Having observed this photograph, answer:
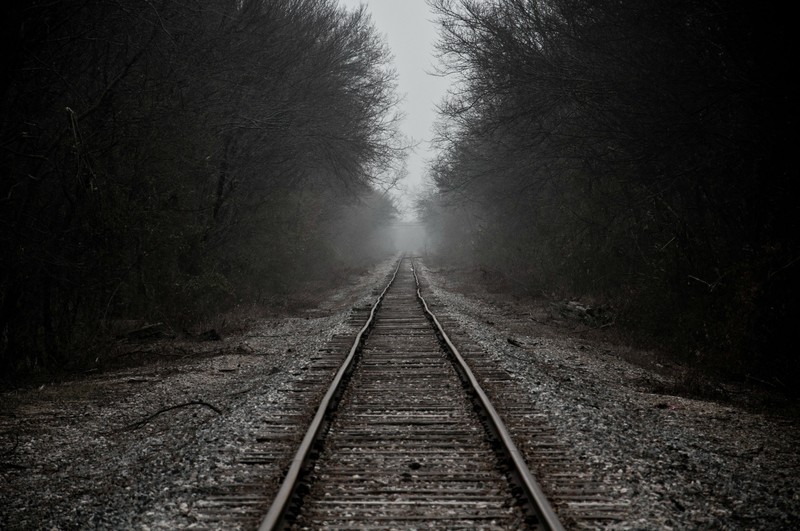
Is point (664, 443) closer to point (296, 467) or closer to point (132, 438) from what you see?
point (296, 467)

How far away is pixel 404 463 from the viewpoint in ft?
16.0

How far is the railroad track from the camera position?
12.9ft

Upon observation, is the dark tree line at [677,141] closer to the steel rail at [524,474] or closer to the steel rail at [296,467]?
the steel rail at [524,474]

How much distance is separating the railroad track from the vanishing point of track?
10mm

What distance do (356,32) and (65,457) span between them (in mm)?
17555

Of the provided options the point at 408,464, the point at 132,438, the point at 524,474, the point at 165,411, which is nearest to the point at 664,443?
the point at 524,474

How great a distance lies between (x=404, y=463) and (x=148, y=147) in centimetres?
798

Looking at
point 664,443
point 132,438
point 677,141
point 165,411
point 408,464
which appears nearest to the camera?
point 408,464

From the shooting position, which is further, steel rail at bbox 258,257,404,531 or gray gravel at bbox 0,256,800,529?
gray gravel at bbox 0,256,800,529

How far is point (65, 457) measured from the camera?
5438 millimetres

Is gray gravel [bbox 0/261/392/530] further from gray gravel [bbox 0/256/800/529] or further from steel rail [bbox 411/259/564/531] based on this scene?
steel rail [bbox 411/259/564/531]

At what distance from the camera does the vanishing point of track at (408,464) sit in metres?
3.90

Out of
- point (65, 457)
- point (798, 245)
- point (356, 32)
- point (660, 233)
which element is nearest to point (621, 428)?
point (798, 245)

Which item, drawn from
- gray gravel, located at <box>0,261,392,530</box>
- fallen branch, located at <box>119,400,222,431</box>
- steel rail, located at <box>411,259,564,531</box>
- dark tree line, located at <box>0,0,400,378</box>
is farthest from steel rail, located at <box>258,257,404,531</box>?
dark tree line, located at <box>0,0,400,378</box>
